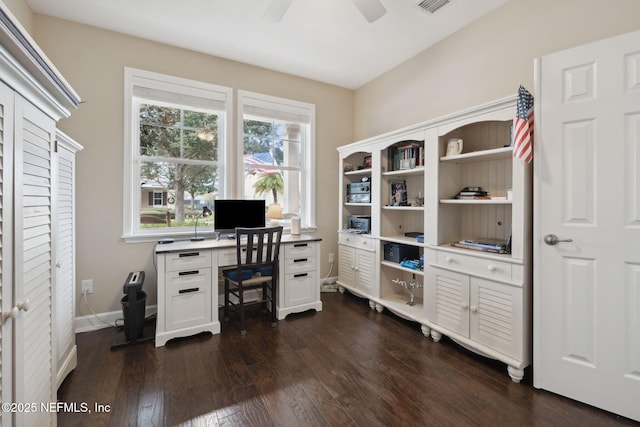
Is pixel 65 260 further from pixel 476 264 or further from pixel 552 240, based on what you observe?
pixel 552 240

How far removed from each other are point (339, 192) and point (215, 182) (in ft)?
5.13

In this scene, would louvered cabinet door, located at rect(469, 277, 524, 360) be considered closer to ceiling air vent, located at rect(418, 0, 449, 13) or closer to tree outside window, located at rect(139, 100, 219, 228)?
ceiling air vent, located at rect(418, 0, 449, 13)

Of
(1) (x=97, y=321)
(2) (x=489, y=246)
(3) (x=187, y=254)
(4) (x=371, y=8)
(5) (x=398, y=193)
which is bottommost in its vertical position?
(1) (x=97, y=321)

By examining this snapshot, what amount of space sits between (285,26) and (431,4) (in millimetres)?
1280

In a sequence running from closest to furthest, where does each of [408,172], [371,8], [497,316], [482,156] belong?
[371,8]
[497,316]
[482,156]
[408,172]

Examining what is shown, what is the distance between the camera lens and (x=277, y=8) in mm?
1947

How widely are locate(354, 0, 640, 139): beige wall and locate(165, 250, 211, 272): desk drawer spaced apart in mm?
2594

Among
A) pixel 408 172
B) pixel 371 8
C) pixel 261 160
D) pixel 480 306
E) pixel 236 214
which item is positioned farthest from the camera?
pixel 261 160

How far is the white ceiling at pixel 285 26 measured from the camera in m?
2.37

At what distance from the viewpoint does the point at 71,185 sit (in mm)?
2010

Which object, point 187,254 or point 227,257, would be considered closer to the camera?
point 187,254

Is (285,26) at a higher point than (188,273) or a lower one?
higher

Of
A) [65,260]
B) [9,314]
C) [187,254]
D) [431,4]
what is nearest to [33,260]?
[9,314]

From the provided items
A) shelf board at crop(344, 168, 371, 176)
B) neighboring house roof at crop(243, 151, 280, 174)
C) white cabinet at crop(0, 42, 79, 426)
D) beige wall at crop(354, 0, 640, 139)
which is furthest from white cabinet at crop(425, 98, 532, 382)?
white cabinet at crop(0, 42, 79, 426)
